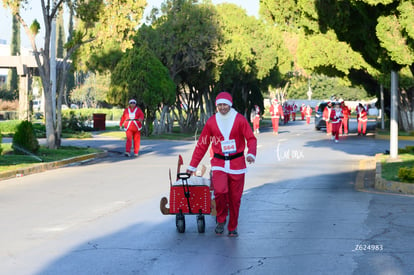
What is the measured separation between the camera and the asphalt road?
842 cm

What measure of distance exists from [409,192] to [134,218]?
19.1ft

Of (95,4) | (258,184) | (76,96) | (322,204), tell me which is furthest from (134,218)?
(76,96)

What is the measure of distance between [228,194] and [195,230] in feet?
2.39

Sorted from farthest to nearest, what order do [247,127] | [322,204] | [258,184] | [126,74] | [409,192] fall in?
[126,74], [258,184], [409,192], [322,204], [247,127]

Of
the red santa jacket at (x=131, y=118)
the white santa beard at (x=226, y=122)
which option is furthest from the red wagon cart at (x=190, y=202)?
the red santa jacket at (x=131, y=118)

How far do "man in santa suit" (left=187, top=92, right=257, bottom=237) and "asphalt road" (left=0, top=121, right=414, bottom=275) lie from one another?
34cm

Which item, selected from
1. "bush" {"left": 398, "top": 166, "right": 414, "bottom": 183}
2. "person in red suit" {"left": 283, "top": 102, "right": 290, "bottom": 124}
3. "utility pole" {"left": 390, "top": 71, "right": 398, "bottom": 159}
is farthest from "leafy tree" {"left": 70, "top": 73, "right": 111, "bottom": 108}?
"bush" {"left": 398, "top": 166, "right": 414, "bottom": 183}

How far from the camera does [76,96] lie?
270ft

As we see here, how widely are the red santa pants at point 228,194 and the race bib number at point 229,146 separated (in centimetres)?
28

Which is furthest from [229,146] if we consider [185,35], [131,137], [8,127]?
[185,35]

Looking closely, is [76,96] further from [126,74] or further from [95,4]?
[95,4]

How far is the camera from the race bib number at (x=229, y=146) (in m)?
10.3

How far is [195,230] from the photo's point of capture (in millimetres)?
10773

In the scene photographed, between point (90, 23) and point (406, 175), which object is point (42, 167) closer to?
point (90, 23)
